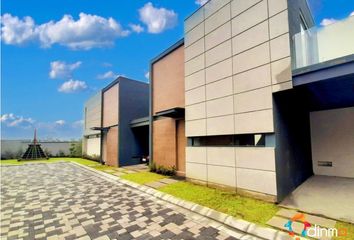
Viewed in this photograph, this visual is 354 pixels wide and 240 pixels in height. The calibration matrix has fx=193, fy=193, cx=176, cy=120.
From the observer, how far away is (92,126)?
22.2m

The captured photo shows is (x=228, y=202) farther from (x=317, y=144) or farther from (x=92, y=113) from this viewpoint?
(x=92, y=113)

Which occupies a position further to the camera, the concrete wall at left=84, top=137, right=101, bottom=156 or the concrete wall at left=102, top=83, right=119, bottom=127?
the concrete wall at left=84, top=137, right=101, bottom=156

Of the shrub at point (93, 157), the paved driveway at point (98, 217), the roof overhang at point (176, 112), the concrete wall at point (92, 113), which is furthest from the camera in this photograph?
the shrub at point (93, 157)

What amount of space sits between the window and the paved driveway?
2.94 m

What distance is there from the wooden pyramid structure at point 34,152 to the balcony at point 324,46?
91.4 ft

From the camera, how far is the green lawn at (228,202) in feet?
16.7

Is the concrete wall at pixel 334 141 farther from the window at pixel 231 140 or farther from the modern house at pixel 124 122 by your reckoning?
the modern house at pixel 124 122

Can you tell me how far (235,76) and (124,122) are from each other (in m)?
11.2

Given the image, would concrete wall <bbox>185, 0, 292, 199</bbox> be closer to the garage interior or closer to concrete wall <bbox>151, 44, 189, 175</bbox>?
the garage interior

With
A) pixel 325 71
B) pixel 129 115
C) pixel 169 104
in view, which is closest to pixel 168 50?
pixel 169 104

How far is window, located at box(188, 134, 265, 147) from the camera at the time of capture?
638cm

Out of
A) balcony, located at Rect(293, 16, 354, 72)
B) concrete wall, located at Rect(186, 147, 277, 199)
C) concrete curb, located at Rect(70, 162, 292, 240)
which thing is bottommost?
concrete curb, located at Rect(70, 162, 292, 240)
